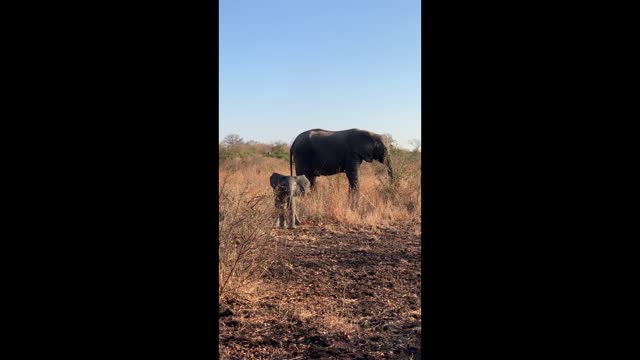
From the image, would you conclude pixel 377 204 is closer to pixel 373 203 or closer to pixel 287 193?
pixel 373 203

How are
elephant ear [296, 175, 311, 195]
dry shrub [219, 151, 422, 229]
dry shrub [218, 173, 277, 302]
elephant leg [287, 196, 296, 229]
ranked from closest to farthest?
dry shrub [218, 173, 277, 302] < elephant leg [287, 196, 296, 229] < elephant ear [296, 175, 311, 195] < dry shrub [219, 151, 422, 229]

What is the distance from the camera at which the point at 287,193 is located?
625cm

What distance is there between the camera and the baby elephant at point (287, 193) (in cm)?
614

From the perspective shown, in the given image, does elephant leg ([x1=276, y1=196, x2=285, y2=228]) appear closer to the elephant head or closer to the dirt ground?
the elephant head

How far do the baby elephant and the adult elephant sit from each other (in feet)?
7.78

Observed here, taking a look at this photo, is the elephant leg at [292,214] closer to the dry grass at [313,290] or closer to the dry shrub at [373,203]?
the dry grass at [313,290]

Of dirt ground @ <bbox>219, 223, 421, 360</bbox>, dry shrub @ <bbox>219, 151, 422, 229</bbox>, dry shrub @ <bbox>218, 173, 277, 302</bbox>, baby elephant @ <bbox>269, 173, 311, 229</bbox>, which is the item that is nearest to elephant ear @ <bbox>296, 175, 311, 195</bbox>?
baby elephant @ <bbox>269, 173, 311, 229</bbox>

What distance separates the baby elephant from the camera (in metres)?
6.14

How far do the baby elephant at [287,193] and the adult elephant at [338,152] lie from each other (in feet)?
7.78

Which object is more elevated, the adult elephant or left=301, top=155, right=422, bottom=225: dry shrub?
the adult elephant
